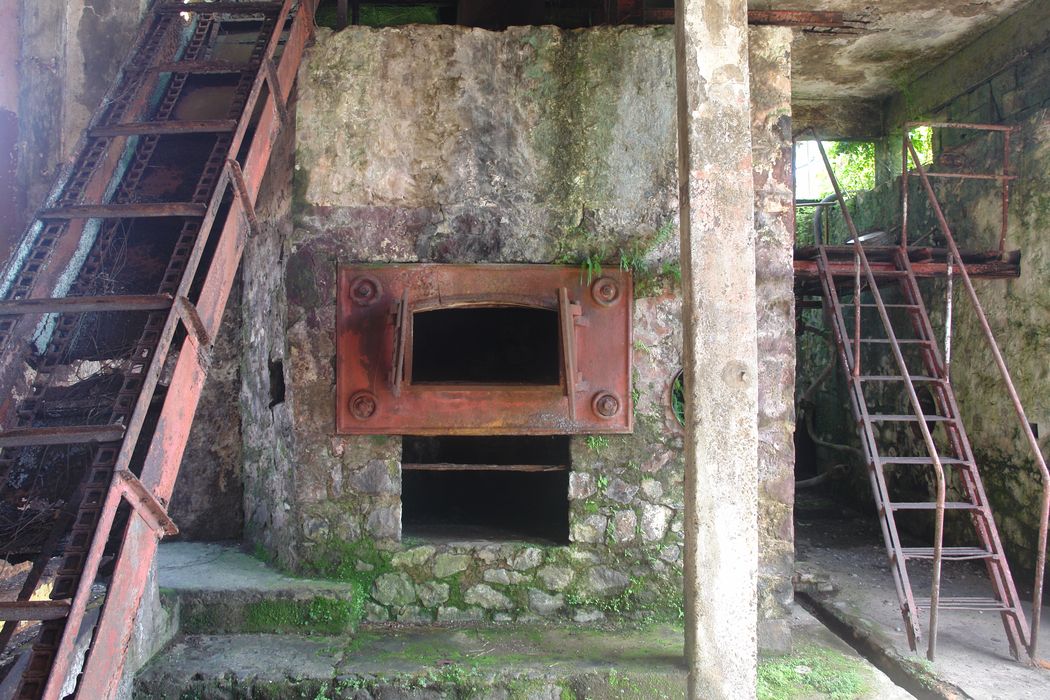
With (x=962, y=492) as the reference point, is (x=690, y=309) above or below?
above

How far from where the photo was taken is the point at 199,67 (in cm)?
402

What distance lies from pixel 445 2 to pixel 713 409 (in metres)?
3.92

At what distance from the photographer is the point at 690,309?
3.24 meters

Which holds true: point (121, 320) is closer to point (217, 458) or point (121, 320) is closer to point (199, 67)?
point (199, 67)

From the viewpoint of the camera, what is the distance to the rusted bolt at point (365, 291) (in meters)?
4.11

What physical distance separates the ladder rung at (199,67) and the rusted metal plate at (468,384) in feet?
4.35

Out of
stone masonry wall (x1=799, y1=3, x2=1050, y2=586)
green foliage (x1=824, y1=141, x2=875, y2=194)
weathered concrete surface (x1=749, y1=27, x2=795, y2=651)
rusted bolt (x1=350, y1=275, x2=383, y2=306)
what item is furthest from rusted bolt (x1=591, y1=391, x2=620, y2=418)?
green foliage (x1=824, y1=141, x2=875, y2=194)

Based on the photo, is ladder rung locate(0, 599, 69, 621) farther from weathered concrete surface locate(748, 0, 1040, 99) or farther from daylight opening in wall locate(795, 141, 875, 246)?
daylight opening in wall locate(795, 141, 875, 246)

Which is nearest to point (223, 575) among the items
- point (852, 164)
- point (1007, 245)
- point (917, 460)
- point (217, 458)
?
point (217, 458)

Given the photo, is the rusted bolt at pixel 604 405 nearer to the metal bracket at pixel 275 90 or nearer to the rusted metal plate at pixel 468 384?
the rusted metal plate at pixel 468 384

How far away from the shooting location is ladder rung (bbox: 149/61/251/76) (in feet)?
13.2

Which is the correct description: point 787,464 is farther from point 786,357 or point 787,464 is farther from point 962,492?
point 962,492

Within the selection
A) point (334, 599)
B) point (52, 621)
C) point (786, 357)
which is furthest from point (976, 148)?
point (52, 621)

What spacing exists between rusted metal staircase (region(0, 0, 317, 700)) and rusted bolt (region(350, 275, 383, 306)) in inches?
26.3
